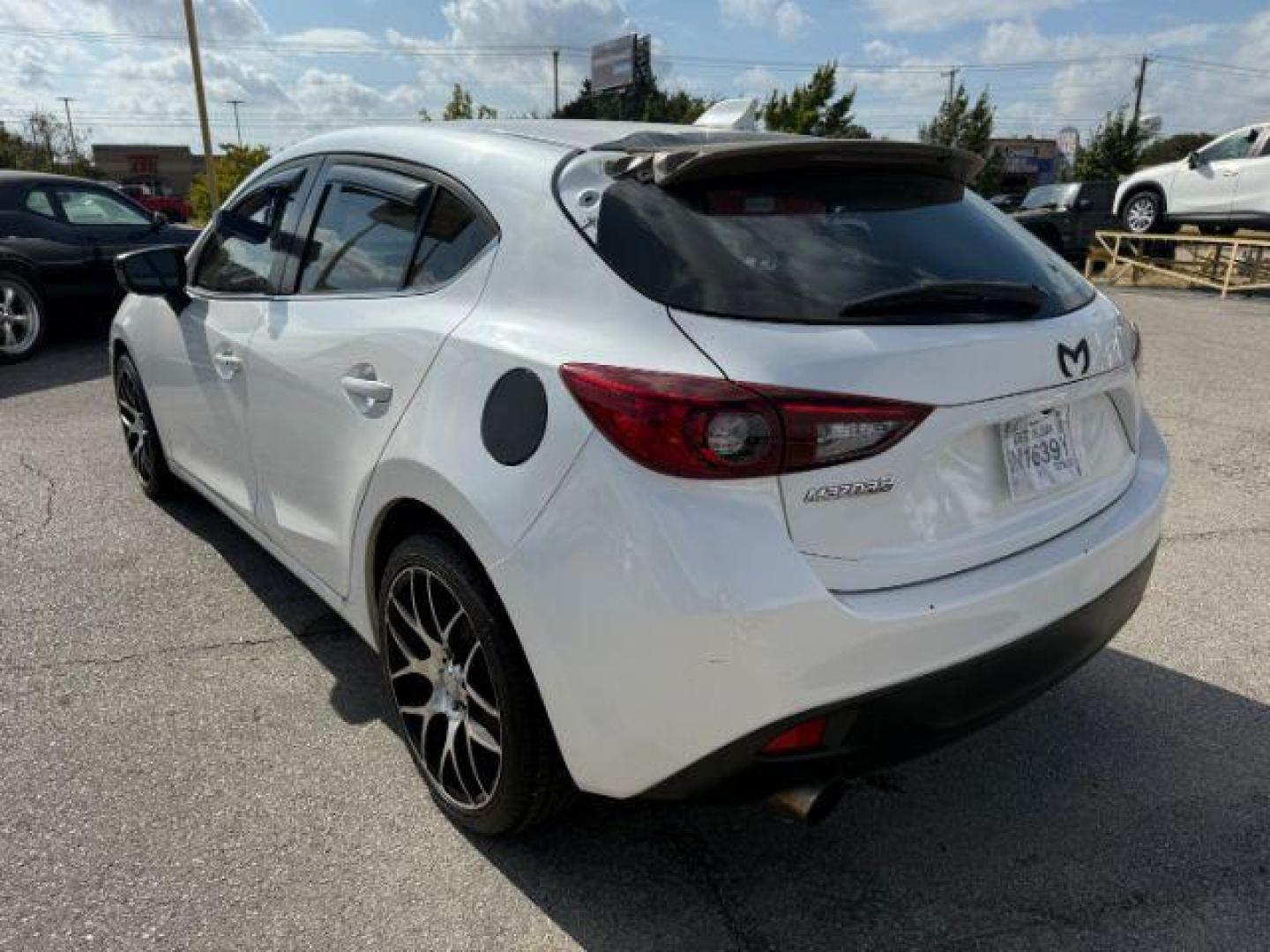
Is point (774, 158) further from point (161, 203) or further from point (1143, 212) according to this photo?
point (161, 203)

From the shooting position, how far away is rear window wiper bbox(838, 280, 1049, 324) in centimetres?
185

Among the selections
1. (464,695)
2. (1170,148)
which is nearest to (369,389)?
(464,695)

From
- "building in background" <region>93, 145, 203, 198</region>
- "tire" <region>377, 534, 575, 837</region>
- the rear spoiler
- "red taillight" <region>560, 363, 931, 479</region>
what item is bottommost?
"building in background" <region>93, 145, 203, 198</region>

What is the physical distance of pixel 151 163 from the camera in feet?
260

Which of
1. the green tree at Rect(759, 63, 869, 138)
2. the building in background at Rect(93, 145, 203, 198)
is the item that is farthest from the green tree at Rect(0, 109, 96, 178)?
the green tree at Rect(759, 63, 869, 138)

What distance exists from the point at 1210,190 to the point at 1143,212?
1.25 m

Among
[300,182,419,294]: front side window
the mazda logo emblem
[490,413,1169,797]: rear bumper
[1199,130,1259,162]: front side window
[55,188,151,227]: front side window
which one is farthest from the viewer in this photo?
[1199,130,1259,162]: front side window

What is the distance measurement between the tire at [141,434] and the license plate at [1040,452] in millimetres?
3760

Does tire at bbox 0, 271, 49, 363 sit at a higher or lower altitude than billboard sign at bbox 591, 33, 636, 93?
lower

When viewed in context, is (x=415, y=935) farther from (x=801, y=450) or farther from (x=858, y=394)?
(x=858, y=394)

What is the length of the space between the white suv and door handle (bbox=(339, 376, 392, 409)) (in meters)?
16.8

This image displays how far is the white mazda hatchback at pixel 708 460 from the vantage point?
170 centimetres

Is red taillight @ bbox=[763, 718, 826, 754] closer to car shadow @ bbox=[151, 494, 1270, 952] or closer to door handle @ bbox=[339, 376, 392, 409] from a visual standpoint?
car shadow @ bbox=[151, 494, 1270, 952]

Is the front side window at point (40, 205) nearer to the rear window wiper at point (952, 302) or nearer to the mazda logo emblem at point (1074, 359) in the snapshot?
the rear window wiper at point (952, 302)
